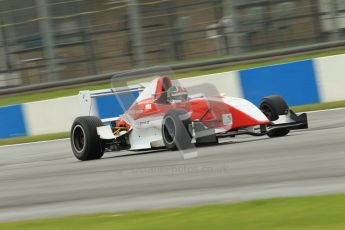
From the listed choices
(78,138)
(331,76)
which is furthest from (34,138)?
(331,76)

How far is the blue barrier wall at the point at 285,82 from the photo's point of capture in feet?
47.1

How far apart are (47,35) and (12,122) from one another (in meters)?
2.20

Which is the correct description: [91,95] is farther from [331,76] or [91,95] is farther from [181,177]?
[331,76]

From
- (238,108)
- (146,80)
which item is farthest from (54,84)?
(238,108)

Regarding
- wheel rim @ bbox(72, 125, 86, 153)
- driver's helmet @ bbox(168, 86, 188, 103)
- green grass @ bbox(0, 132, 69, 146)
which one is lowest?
green grass @ bbox(0, 132, 69, 146)

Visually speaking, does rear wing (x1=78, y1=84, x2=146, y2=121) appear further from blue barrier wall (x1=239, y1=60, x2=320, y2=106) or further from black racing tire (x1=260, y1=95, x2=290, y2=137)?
blue barrier wall (x1=239, y1=60, x2=320, y2=106)

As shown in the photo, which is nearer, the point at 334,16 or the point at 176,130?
the point at 176,130

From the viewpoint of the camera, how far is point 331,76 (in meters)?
14.2

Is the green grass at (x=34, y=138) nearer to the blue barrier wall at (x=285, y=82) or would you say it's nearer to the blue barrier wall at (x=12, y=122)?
the blue barrier wall at (x=12, y=122)

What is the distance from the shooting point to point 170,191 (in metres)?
6.97

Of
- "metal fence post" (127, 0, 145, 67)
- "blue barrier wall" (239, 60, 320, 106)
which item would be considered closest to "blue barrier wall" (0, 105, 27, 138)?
"metal fence post" (127, 0, 145, 67)

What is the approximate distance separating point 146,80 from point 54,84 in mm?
6636

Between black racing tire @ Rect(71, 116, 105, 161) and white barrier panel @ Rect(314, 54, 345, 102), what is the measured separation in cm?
519

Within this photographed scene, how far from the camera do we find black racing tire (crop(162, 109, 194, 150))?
945 cm
